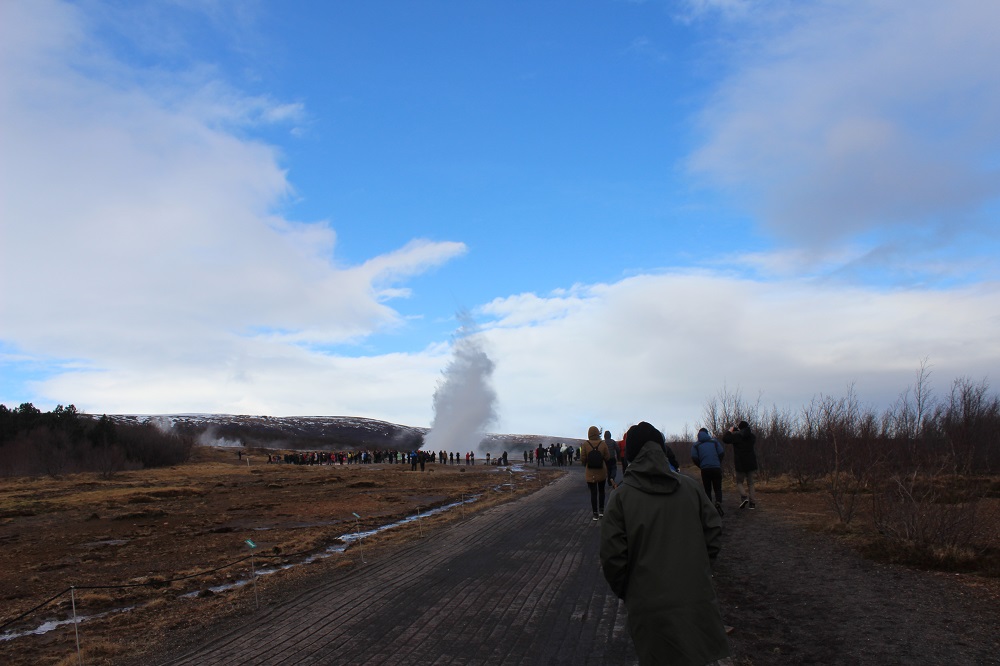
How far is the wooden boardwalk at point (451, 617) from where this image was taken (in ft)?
22.1

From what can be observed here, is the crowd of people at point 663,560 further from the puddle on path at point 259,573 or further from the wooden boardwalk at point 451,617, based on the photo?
the puddle on path at point 259,573

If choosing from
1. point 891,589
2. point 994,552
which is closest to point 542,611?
point 891,589

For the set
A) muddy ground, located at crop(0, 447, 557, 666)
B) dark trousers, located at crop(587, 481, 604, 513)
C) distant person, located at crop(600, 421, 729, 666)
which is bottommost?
muddy ground, located at crop(0, 447, 557, 666)

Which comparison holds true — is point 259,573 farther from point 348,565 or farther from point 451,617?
point 451,617

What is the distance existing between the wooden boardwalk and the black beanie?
2629 millimetres

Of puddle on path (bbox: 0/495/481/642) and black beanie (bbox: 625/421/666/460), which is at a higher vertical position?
black beanie (bbox: 625/421/666/460)

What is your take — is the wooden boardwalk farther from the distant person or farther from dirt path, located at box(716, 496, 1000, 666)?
the distant person

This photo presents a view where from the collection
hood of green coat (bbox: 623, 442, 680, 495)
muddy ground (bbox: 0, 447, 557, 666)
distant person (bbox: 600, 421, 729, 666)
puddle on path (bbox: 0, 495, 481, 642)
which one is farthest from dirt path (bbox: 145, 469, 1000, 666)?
hood of green coat (bbox: 623, 442, 680, 495)

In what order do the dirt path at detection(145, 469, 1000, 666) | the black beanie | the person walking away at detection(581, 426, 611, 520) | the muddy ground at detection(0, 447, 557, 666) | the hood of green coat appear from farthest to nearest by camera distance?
the person walking away at detection(581, 426, 611, 520) → the muddy ground at detection(0, 447, 557, 666) → the dirt path at detection(145, 469, 1000, 666) → the black beanie → the hood of green coat

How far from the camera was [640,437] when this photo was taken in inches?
186

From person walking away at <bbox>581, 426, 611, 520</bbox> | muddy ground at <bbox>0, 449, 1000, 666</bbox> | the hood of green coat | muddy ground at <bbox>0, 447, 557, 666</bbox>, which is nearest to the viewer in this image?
the hood of green coat

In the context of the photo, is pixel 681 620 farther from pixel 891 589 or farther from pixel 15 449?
pixel 15 449

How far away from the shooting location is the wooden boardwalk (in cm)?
672

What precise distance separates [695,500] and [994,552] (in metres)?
7.86
